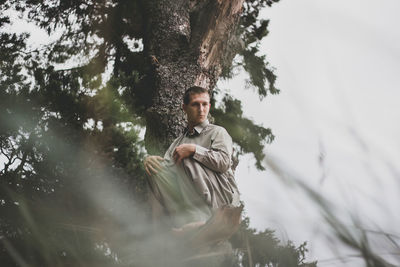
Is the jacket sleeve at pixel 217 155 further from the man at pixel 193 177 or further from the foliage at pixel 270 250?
the foliage at pixel 270 250

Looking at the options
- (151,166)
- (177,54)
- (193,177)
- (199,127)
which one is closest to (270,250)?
(193,177)

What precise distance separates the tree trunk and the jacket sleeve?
29.7 inches

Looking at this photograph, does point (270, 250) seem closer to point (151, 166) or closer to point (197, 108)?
point (151, 166)

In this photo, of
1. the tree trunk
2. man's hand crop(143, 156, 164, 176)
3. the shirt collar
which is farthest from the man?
the tree trunk

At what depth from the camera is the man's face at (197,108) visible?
2.10 m

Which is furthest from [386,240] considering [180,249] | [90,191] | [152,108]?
[90,191]

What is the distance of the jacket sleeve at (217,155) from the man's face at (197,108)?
244mm

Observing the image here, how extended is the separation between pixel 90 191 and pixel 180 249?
2197 mm

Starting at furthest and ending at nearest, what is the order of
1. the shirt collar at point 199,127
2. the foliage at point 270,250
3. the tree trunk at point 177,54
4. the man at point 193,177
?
the tree trunk at point 177,54 → the shirt collar at point 199,127 → the man at point 193,177 → the foliage at point 270,250

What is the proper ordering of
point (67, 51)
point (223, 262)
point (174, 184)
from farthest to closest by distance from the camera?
point (67, 51) → point (174, 184) → point (223, 262)

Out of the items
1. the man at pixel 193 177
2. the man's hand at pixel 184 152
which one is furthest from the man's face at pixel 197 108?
the man's hand at pixel 184 152

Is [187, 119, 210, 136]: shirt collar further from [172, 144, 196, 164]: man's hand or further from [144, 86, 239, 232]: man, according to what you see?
[172, 144, 196, 164]: man's hand

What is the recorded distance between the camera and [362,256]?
31 centimetres

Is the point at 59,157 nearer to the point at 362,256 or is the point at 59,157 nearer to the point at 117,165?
the point at 117,165
